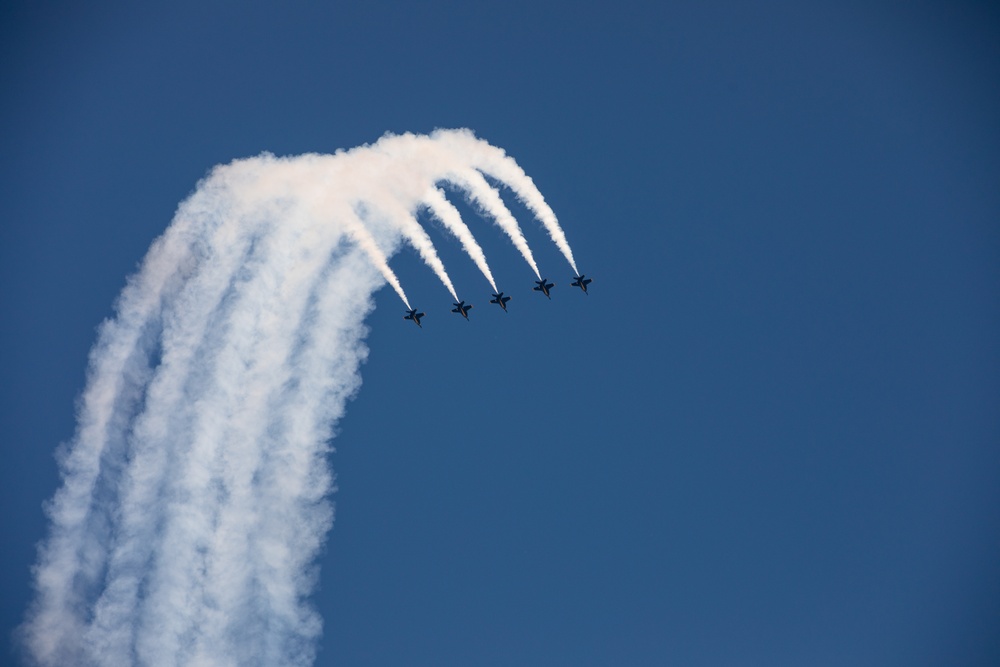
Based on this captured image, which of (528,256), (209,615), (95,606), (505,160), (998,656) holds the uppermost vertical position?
(505,160)

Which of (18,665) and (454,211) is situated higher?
(454,211)

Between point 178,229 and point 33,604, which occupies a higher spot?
point 178,229

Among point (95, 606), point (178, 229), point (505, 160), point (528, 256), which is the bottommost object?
point (95, 606)

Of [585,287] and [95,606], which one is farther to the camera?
[585,287]

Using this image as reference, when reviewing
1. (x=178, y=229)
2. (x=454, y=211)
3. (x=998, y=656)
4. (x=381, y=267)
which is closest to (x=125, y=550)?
(x=178, y=229)

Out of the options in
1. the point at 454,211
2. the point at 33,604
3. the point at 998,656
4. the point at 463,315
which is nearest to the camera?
the point at 454,211

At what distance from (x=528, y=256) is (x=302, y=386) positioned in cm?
1472

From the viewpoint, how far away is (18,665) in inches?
1658

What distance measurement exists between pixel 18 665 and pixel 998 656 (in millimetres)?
89415

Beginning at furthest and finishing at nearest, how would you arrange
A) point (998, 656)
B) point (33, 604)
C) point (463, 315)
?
point (998, 656)
point (463, 315)
point (33, 604)

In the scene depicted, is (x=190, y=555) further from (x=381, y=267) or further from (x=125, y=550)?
(x=381, y=267)

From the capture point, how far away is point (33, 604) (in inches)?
1700

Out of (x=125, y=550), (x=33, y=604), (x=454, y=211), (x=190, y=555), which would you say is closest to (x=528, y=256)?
(x=454, y=211)

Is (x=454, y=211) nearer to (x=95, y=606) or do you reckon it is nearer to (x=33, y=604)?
(x=95, y=606)
